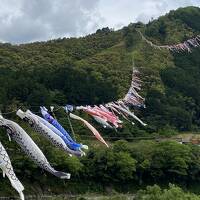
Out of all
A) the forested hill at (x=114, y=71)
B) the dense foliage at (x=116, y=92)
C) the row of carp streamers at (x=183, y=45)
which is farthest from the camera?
the row of carp streamers at (x=183, y=45)

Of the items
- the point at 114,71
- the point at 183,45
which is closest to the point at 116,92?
the point at 114,71

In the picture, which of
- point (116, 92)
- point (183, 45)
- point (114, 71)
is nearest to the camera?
point (116, 92)

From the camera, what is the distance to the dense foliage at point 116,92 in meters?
45.3

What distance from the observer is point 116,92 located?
205ft

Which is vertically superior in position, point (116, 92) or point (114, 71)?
point (114, 71)

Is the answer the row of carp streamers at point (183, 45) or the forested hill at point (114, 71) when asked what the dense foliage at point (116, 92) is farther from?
the row of carp streamers at point (183, 45)

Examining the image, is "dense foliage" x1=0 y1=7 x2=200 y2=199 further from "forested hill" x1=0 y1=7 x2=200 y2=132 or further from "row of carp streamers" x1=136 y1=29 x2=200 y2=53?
"row of carp streamers" x1=136 y1=29 x2=200 y2=53

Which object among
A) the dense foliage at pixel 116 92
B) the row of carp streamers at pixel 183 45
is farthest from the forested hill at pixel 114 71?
the row of carp streamers at pixel 183 45

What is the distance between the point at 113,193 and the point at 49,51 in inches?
1641

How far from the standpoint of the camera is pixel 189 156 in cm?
4969

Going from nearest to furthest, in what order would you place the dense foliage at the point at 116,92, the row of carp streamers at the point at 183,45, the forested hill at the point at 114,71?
the dense foliage at the point at 116,92 < the forested hill at the point at 114,71 < the row of carp streamers at the point at 183,45

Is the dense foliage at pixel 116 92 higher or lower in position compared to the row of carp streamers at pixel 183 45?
lower

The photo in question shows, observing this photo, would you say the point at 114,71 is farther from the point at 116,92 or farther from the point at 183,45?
the point at 183,45

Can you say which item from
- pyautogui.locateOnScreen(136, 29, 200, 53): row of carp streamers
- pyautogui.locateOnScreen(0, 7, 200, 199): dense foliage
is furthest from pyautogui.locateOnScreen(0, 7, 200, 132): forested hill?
pyautogui.locateOnScreen(136, 29, 200, 53): row of carp streamers
